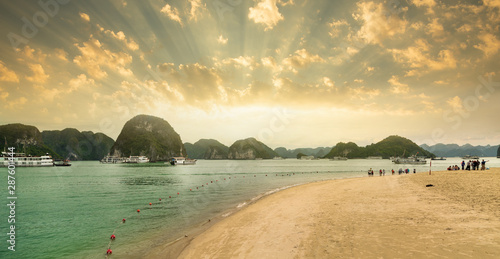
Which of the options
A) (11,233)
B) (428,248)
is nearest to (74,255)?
(11,233)

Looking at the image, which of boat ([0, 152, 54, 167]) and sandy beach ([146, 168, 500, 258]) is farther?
boat ([0, 152, 54, 167])

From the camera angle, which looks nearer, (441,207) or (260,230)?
(260,230)

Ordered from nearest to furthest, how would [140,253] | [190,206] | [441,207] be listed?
[140,253] → [441,207] → [190,206]

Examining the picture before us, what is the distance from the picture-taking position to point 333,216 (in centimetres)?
1645

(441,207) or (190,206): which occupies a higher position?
(441,207)

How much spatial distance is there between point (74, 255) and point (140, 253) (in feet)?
13.6

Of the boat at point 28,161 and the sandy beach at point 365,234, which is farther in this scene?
the boat at point 28,161

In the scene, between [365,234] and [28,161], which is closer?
[365,234]

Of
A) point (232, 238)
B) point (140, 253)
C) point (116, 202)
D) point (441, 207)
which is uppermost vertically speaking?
point (441, 207)

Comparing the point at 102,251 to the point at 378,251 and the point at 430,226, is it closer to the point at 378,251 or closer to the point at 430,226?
the point at 378,251

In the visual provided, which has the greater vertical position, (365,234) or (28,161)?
(365,234)

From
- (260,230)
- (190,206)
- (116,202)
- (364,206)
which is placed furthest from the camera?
(116,202)

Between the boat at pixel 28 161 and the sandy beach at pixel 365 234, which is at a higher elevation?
the sandy beach at pixel 365 234

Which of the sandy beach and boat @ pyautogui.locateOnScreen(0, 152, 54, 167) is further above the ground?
the sandy beach
